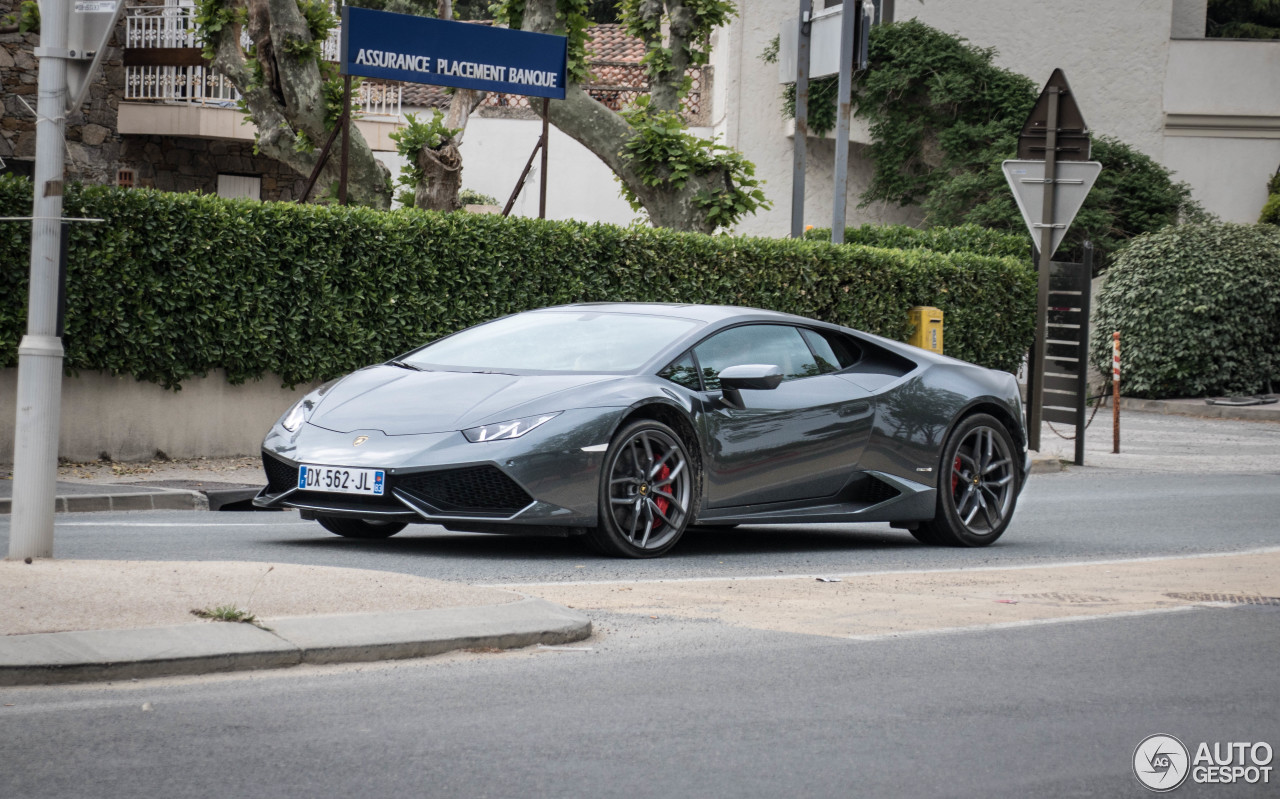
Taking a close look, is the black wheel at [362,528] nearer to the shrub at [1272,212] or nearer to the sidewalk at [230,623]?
the sidewalk at [230,623]

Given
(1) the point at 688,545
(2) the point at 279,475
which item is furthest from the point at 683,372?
(2) the point at 279,475

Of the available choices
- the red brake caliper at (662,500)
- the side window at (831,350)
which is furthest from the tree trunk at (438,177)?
the red brake caliper at (662,500)

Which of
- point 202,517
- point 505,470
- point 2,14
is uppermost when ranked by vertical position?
point 2,14

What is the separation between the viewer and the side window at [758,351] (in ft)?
29.0

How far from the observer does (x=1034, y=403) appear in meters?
18.2

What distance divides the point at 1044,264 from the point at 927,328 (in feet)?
6.39

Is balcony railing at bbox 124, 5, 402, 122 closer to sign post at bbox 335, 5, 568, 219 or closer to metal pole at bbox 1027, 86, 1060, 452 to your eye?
sign post at bbox 335, 5, 568, 219

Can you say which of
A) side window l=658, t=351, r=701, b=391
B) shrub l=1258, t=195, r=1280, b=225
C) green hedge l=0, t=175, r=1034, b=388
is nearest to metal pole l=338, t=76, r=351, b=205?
green hedge l=0, t=175, r=1034, b=388

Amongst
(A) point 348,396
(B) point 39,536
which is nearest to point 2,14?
(A) point 348,396

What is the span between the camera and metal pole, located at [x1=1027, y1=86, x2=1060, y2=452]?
1711 centimetres

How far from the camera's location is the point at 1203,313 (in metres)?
28.5

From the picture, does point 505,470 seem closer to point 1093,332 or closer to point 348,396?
point 348,396

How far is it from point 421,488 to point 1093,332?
25.9 m

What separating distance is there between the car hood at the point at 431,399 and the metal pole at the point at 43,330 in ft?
5.89
